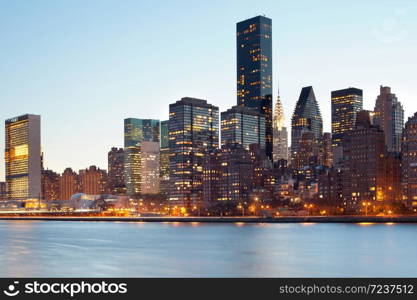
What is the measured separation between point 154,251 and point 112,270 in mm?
26005

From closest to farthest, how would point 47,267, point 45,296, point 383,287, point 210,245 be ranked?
point 45,296 → point 383,287 → point 47,267 → point 210,245

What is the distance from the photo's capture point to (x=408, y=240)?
353 ft

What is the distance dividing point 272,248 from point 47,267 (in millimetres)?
37427

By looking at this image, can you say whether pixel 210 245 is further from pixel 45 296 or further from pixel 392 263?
pixel 45 296

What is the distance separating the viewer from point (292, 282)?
1971 inches

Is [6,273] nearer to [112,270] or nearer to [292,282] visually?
[112,270]

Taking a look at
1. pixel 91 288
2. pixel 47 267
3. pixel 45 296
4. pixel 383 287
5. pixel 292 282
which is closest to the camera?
pixel 45 296

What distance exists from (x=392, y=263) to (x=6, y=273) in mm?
44624

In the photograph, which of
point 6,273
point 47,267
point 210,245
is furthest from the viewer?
point 210,245

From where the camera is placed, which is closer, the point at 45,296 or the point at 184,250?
the point at 45,296

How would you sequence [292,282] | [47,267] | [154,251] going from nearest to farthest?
[292,282] < [47,267] < [154,251]

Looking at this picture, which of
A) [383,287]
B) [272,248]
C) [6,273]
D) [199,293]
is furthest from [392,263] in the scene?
[6,273]

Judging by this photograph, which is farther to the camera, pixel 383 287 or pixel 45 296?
pixel 383 287

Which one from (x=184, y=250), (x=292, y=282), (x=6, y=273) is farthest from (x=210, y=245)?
(x=292, y=282)
